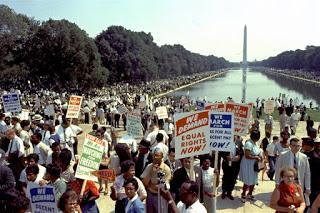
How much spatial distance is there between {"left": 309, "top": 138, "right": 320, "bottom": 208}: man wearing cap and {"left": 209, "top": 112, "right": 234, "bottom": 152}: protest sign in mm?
1594

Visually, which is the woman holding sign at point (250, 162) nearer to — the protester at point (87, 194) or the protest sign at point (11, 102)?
the protester at point (87, 194)

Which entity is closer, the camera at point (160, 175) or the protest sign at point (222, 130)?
the camera at point (160, 175)

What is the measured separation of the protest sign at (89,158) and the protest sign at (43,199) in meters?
0.80

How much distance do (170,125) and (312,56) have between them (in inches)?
6708

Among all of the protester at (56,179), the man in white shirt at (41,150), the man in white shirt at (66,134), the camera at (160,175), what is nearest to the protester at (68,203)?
the protester at (56,179)

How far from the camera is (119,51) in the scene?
307 ft

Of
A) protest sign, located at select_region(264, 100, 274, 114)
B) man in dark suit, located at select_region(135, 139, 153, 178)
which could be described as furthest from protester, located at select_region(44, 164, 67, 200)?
protest sign, located at select_region(264, 100, 274, 114)

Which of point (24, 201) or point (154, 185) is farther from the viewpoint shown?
point (154, 185)

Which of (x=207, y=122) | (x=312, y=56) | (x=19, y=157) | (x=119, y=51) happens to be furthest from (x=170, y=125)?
(x=312, y=56)

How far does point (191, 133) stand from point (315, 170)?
268 centimetres

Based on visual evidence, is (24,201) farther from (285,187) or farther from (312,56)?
(312,56)

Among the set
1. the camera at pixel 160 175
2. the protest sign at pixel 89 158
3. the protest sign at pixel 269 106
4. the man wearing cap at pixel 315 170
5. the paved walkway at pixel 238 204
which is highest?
the protest sign at pixel 89 158

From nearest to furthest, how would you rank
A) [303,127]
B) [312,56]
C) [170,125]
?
[170,125] → [303,127] → [312,56]

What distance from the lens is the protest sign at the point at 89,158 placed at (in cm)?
715
